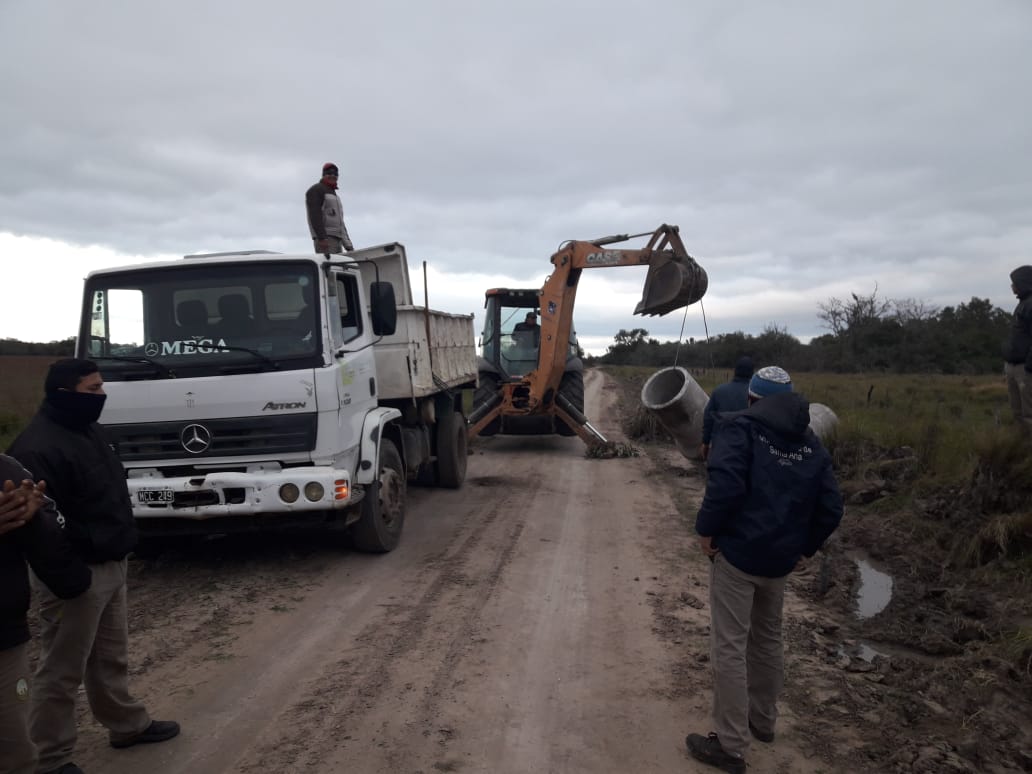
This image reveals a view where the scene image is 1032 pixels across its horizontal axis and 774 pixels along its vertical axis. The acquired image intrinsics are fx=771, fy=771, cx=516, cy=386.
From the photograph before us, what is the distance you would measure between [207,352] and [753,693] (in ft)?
15.0

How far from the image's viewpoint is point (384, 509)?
23.2ft

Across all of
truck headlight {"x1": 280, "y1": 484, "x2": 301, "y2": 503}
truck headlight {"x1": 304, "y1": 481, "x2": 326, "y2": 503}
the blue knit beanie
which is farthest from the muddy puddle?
truck headlight {"x1": 280, "y1": 484, "x2": 301, "y2": 503}

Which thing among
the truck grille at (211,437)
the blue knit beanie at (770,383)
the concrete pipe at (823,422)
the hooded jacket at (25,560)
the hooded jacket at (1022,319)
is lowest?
the concrete pipe at (823,422)

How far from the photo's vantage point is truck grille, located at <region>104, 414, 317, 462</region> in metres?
5.88

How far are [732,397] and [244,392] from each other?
4260 mm

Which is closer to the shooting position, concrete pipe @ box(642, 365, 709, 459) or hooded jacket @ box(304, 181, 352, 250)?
hooded jacket @ box(304, 181, 352, 250)

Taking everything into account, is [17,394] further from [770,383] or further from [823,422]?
[770,383]

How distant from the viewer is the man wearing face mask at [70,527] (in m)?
3.25

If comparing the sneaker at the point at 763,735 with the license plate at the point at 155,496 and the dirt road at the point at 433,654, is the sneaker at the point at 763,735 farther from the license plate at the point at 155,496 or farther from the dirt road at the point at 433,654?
the license plate at the point at 155,496

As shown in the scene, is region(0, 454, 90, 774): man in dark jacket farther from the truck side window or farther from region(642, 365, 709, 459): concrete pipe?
region(642, 365, 709, 459): concrete pipe

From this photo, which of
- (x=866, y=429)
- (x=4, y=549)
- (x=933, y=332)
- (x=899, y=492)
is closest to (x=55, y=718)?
(x=4, y=549)

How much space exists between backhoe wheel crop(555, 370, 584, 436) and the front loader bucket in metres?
3.07

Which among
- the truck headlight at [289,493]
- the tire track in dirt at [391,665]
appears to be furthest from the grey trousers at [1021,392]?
the truck headlight at [289,493]

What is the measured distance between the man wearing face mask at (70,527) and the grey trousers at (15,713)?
461 mm
